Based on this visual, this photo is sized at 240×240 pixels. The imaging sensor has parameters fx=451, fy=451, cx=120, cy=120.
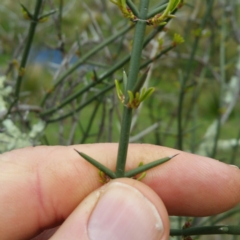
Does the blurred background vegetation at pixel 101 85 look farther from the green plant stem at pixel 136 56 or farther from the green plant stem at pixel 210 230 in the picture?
the green plant stem at pixel 210 230

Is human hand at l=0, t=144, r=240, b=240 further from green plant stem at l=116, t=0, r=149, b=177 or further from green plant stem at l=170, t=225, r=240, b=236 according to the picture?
green plant stem at l=116, t=0, r=149, b=177

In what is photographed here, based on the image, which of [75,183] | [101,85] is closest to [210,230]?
[75,183]

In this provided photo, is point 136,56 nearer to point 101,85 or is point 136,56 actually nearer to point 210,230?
point 210,230

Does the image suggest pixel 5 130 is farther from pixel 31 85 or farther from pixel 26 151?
pixel 31 85

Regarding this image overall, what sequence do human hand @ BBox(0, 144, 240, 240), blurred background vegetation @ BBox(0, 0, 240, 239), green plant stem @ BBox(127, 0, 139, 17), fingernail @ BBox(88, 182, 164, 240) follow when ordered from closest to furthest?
green plant stem @ BBox(127, 0, 139, 17), fingernail @ BBox(88, 182, 164, 240), human hand @ BBox(0, 144, 240, 240), blurred background vegetation @ BBox(0, 0, 240, 239)

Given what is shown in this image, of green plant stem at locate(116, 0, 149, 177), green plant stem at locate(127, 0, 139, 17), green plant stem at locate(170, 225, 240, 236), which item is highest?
green plant stem at locate(127, 0, 139, 17)

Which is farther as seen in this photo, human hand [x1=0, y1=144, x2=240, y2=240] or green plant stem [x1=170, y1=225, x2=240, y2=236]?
human hand [x1=0, y1=144, x2=240, y2=240]

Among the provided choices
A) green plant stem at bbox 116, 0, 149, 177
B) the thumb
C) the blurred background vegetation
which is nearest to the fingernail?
the thumb

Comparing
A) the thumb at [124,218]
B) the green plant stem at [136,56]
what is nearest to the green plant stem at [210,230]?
the thumb at [124,218]
